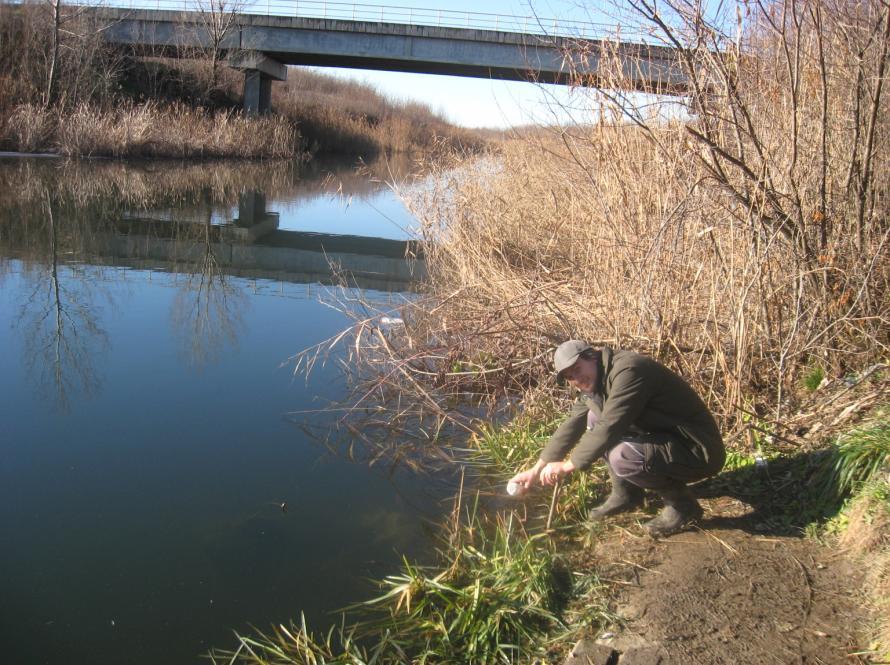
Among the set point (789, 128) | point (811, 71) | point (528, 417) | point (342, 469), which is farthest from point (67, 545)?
point (811, 71)

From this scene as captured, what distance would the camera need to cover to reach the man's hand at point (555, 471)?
3297mm

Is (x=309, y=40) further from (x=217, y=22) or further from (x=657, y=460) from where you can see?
(x=657, y=460)

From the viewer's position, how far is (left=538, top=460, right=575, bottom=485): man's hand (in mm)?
3297

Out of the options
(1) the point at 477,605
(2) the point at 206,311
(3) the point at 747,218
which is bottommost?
(1) the point at 477,605

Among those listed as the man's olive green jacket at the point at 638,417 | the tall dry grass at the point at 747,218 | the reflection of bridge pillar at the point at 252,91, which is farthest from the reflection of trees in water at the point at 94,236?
the reflection of bridge pillar at the point at 252,91

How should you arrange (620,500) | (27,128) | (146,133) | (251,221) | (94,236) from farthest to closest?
1. (146,133)
2. (27,128)
3. (251,221)
4. (94,236)
5. (620,500)

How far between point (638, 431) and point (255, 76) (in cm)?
2859

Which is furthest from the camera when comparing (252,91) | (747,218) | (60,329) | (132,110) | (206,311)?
(252,91)

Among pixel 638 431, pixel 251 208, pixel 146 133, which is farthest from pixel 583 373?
pixel 146 133

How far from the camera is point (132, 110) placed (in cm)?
2142

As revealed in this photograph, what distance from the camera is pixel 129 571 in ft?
11.0

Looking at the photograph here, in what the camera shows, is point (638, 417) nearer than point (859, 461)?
Yes

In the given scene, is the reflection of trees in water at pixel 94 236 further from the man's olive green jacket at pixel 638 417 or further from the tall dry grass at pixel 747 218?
the man's olive green jacket at pixel 638 417

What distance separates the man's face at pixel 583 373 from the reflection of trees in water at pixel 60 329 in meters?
3.57
